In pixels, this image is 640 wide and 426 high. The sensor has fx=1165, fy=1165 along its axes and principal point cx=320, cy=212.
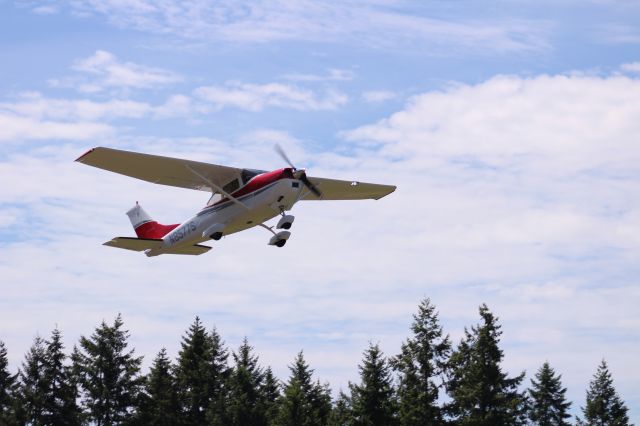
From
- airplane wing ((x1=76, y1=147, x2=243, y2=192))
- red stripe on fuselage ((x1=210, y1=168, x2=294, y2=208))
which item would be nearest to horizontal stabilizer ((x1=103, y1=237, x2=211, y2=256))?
airplane wing ((x1=76, y1=147, x2=243, y2=192))

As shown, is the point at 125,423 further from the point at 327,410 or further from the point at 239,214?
the point at 239,214

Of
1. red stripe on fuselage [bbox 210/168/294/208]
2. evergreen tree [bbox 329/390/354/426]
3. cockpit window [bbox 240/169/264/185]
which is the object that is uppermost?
cockpit window [bbox 240/169/264/185]

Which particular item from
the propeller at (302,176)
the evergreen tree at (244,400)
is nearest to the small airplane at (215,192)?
the propeller at (302,176)

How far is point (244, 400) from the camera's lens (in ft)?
221

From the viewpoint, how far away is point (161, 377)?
228ft

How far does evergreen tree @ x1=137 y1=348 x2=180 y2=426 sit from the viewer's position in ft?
222

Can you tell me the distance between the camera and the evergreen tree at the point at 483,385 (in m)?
57.0

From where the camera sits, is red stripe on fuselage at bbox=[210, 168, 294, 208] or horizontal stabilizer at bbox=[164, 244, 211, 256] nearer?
red stripe on fuselage at bbox=[210, 168, 294, 208]

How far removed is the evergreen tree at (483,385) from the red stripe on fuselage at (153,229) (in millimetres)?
18301

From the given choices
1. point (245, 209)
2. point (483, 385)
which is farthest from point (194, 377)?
point (245, 209)

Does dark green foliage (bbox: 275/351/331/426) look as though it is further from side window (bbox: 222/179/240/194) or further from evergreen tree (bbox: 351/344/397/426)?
side window (bbox: 222/179/240/194)

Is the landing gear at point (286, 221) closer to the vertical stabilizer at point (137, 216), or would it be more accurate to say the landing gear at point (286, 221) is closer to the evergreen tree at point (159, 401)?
the vertical stabilizer at point (137, 216)

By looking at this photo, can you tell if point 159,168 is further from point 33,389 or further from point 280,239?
point 33,389

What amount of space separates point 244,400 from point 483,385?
16.1 meters
